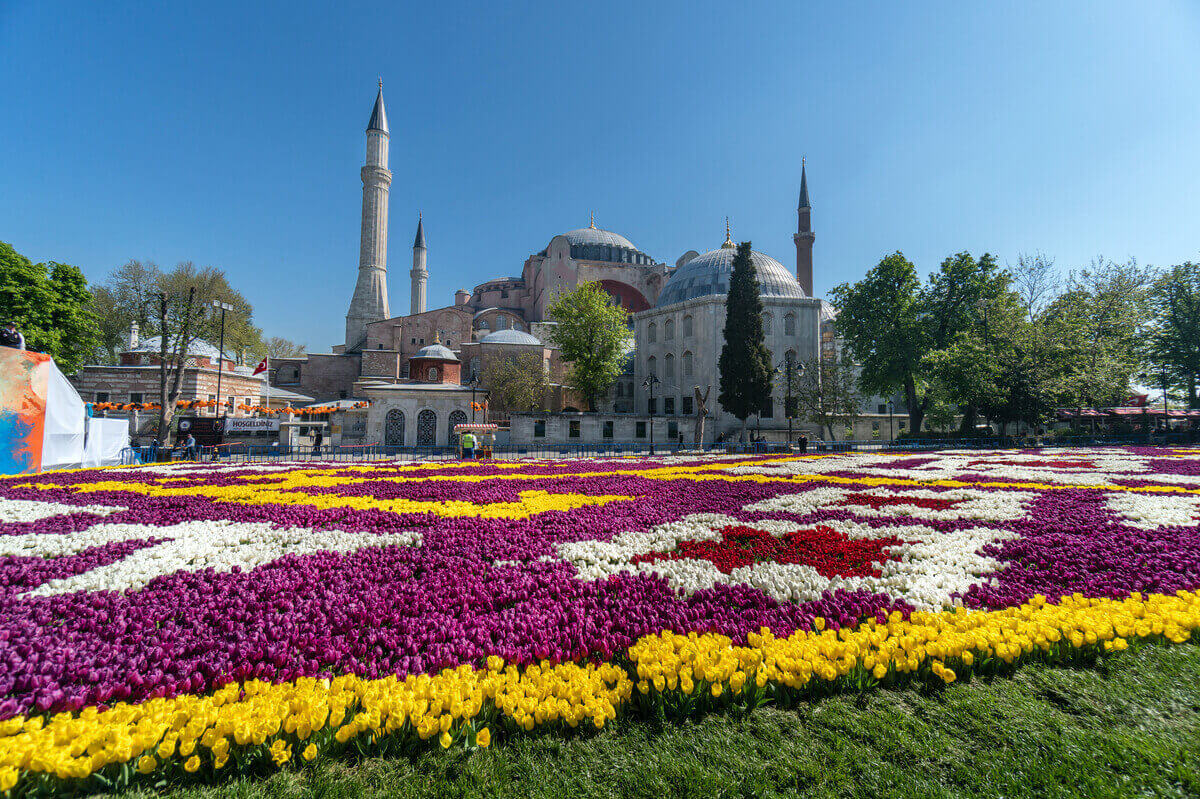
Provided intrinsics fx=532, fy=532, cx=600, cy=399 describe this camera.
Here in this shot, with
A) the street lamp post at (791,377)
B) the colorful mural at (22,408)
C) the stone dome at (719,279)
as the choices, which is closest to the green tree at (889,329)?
the street lamp post at (791,377)

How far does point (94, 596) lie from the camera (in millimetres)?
3391

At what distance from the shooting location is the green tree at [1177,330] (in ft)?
109

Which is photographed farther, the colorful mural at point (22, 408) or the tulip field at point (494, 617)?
the colorful mural at point (22, 408)

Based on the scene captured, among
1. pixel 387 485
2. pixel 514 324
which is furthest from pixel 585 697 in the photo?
pixel 514 324

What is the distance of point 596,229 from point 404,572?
59.3 m

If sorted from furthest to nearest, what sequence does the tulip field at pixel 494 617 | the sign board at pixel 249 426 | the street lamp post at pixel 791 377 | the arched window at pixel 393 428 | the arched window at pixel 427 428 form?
the street lamp post at pixel 791 377 → the arched window at pixel 427 428 → the arched window at pixel 393 428 → the sign board at pixel 249 426 → the tulip field at pixel 494 617

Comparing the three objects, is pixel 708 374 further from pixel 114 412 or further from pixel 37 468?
pixel 114 412

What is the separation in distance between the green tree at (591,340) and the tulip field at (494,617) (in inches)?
1199

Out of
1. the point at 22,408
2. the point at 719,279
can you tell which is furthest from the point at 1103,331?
the point at 22,408

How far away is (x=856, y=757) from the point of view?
1929 millimetres

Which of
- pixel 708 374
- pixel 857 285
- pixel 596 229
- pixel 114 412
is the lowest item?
pixel 114 412

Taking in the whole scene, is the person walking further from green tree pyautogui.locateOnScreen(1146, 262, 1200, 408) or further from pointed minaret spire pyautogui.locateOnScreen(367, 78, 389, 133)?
green tree pyautogui.locateOnScreen(1146, 262, 1200, 408)

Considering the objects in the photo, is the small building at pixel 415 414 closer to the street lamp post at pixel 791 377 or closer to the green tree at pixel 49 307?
the green tree at pixel 49 307

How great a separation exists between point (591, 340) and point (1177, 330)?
123 ft
